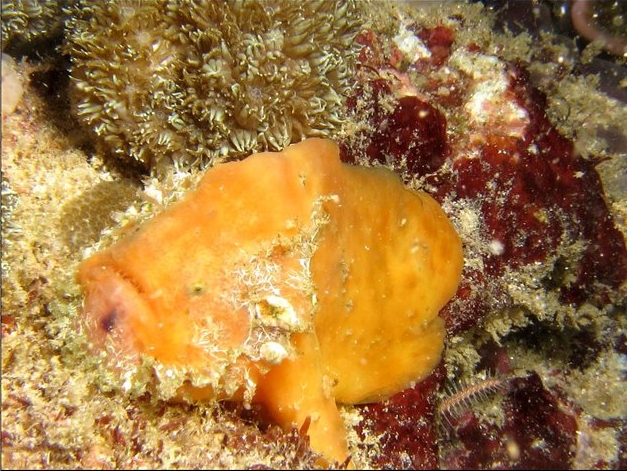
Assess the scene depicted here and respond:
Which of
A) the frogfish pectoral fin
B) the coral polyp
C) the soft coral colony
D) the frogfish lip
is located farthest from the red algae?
the coral polyp

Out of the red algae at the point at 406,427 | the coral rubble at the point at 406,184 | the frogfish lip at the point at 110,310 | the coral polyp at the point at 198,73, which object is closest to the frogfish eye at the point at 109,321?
the frogfish lip at the point at 110,310

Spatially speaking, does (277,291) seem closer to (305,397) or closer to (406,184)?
(305,397)

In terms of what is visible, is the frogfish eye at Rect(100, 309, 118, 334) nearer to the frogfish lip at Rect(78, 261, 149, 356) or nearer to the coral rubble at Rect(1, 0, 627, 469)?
the frogfish lip at Rect(78, 261, 149, 356)

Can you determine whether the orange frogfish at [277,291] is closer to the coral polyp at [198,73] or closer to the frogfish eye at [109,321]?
the frogfish eye at [109,321]

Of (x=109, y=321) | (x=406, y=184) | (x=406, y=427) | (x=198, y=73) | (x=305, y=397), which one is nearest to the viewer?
(x=109, y=321)

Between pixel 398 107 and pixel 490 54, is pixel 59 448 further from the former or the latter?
pixel 490 54

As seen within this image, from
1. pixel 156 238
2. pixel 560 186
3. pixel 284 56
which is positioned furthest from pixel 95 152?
pixel 560 186

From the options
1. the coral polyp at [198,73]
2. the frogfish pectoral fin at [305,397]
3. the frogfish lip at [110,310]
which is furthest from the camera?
the coral polyp at [198,73]

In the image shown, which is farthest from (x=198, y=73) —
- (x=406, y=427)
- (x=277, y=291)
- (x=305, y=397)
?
(x=406, y=427)
